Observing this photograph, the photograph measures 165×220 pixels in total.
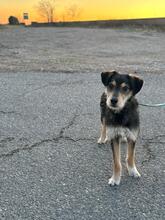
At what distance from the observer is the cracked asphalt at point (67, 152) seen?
11.6 ft

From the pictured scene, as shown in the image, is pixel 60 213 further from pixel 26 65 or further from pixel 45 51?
pixel 45 51

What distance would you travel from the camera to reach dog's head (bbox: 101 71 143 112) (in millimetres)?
3652

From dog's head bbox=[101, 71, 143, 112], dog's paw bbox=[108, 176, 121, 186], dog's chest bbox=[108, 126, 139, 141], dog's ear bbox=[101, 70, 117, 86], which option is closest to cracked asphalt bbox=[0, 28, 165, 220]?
dog's paw bbox=[108, 176, 121, 186]

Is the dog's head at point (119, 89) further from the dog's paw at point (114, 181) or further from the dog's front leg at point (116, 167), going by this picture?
the dog's paw at point (114, 181)

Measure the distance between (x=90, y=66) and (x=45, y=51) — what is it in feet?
13.4

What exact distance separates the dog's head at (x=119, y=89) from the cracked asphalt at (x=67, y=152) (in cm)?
92

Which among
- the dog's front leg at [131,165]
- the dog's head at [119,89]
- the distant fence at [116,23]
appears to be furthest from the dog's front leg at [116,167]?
the distant fence at [116,23]

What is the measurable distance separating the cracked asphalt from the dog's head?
0.92 meters

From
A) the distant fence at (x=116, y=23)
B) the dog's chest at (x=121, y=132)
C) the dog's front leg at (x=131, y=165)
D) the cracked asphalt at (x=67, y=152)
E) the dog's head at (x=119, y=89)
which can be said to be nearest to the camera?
the cracked asphalt at (x=67, y=152)

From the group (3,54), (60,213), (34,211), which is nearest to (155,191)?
(60,213)

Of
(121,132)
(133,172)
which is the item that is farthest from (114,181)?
(121,132)

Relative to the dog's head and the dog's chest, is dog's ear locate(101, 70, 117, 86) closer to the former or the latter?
the dog's head

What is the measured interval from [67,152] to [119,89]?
133 cm

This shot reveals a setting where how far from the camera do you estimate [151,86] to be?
25.3 ft
